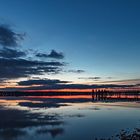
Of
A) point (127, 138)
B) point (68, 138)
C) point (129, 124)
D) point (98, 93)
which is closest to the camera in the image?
point (127, 138)

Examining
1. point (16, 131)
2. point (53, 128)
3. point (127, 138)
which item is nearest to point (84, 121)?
point (53, 128)

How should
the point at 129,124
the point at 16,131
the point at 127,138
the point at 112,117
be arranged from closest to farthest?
1. the point at 127,138
2. the point at 16,131
3. the point at 129,124
4. the point at 112,117

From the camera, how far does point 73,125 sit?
3344 centimetres

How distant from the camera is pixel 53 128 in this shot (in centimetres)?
3212

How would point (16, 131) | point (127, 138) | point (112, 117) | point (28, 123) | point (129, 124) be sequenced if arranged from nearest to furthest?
point (127, 138), point (16, 131), point (129, 124), point (28, 123), point (112, 117)

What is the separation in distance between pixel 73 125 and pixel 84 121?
2.96 m

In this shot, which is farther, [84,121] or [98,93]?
[98,93]

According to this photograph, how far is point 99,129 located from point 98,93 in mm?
104307

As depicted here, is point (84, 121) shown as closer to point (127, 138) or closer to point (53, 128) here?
point (53, 128)

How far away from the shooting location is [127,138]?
72.6ft

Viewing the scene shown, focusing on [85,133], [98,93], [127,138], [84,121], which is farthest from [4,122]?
[98,93]

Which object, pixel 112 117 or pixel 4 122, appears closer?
pixel 4 122

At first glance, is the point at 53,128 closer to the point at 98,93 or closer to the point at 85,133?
the point at 85,133

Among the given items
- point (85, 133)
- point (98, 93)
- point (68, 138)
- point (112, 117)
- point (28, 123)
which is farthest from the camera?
point (98, 93)
